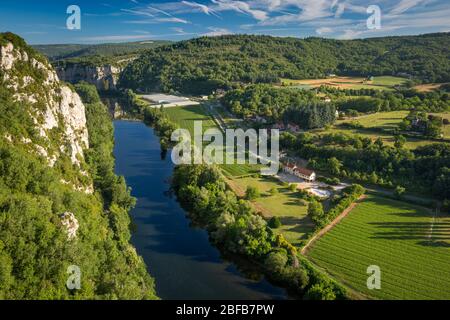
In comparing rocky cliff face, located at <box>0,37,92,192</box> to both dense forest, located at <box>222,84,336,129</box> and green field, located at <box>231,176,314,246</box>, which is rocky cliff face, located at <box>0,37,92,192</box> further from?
dense forest, located at <box>222,84,336,129</box>

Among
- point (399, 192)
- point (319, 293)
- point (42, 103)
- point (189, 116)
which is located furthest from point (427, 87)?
point (42, 103)

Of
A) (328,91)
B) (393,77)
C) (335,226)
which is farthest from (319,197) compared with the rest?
(393,77)

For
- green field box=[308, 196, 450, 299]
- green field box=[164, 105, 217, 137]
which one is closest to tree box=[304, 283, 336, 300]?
green field box=[308, 196, 450, 299]

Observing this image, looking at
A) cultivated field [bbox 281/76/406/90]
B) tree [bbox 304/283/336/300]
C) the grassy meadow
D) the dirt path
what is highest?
cultivated field [bbox 281/76/406/90]

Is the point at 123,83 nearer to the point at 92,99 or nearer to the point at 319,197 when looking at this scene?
the point at 92,99

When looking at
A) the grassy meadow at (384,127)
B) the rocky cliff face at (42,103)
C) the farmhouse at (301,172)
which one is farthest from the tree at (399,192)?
the rocky cliff face at (42,103)

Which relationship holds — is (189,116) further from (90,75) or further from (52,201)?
(90,75)

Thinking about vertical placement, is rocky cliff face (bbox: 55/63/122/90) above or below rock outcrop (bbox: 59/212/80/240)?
above

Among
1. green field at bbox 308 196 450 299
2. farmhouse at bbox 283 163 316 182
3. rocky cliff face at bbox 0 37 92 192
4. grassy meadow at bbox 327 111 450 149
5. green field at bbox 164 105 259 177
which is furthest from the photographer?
green field at bbox 164 105 259 177
